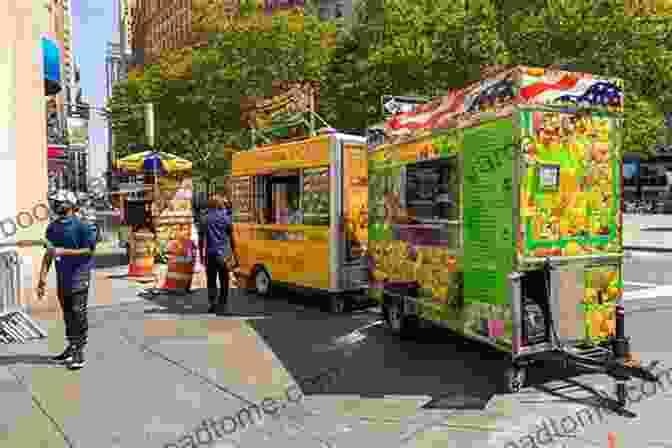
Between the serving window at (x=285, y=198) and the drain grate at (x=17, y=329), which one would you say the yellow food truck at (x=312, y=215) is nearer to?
the serving window at (x=285, y=198)

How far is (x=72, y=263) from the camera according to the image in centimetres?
669

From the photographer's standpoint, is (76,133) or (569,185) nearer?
(569,185)

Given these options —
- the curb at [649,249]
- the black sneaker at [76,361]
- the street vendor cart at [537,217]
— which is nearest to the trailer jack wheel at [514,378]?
the street vendor cart at [537,217]

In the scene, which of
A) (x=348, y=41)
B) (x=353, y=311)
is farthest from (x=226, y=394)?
(x=348, y=41)

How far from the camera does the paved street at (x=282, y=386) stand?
15.7ft

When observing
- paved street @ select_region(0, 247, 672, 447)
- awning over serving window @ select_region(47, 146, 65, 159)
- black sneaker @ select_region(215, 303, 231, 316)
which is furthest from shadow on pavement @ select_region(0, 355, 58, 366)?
Answer: awning over serving window @ select_region(47, 146, 65, 159)

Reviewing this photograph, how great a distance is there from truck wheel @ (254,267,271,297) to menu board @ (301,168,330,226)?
5.87 ft

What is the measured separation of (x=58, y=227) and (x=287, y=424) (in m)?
3.45

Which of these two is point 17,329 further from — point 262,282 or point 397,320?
point 397,320

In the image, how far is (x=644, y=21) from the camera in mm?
21500

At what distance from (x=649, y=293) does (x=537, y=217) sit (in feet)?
22.6

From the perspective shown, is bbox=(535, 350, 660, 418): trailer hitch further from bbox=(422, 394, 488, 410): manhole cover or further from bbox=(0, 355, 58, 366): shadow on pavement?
bbox=(0, 355, 58, 366): shadow on pavement

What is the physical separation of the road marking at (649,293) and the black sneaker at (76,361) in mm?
8546

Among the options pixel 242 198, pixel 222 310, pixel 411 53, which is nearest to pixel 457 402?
pixel 222 310
